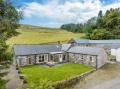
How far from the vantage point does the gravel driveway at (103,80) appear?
29009 millimetres

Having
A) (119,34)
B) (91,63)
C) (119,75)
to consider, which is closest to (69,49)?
(91,63)

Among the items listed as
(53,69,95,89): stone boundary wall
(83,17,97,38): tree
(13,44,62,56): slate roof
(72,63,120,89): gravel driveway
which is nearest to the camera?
(53,69,95,89): stone boundary wall

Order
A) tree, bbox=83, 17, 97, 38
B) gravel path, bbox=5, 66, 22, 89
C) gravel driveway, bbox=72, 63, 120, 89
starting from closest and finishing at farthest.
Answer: gravel path, bbox=5, 66, 22, 89 < gravel driveway, bbox=72, 63, 120, 89 < tree, bbox=83, 17, 97, 38

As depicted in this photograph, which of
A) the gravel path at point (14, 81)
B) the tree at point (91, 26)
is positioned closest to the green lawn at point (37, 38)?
the tree at point (91, 26)

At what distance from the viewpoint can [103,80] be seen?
31.9 meters

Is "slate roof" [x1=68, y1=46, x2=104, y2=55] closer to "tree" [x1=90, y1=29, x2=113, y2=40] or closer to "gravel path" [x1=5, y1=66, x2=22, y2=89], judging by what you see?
"gravel path" [x1=5, y1=66, x2=22, y2=89]

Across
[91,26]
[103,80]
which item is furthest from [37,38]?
[103,80]

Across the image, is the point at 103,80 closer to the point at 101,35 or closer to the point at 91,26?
the point at 101,35

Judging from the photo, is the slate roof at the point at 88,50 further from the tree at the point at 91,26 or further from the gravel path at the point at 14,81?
the tree at the point at 91,26

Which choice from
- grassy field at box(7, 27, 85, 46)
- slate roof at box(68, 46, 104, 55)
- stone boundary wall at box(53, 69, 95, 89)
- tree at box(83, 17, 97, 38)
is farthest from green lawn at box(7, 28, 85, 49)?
stone boundary wall at box(53, 69, 95, 89)

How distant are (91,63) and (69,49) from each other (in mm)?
7882

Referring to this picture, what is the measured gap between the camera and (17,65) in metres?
39.1

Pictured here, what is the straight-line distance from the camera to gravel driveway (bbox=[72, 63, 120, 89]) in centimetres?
2901

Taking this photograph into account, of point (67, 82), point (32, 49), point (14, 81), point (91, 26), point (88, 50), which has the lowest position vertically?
point (67, 82)
